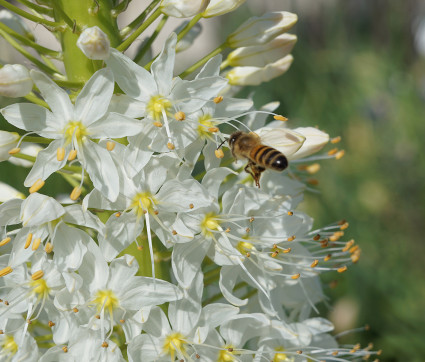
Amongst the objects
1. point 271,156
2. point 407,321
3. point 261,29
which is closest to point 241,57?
point 261,29

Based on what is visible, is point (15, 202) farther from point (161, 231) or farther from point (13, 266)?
point (161, 231)

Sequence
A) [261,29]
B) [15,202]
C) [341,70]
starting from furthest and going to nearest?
[341,70] < [261,29] < [15,202]

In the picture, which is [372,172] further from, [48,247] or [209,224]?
[48,247]

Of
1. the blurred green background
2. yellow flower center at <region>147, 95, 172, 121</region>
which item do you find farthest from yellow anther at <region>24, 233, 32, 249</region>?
the blurred green background

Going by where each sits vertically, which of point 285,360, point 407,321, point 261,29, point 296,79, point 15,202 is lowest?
point 407,321

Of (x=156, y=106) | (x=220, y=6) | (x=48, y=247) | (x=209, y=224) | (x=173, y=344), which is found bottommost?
(x=173, y=344)

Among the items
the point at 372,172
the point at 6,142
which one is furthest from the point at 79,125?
the point at 372,172

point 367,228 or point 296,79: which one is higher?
point 296,79
